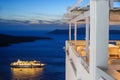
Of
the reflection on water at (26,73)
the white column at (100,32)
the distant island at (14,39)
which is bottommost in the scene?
the reflection on water at (26,73)

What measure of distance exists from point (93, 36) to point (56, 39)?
7420cm

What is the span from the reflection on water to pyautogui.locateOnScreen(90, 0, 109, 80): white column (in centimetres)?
3226

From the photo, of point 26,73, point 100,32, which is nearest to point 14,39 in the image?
point 26,73

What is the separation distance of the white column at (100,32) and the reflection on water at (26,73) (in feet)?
106

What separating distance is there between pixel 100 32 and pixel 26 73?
35992 mm

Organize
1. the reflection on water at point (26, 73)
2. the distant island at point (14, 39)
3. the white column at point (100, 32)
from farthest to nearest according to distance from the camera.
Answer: the distant island at point (14, 39)
the reflection on water at point (26, 73)
the white column at point (100, 32)

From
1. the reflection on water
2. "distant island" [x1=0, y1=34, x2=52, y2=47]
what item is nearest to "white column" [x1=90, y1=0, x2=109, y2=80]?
the reflection on water

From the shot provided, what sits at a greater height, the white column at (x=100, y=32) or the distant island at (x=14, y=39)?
the white column at (x=100, y=32)

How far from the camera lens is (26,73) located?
38.2 m

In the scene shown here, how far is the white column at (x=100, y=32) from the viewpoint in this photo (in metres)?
2.72

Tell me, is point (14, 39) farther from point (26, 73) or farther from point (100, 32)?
point (100, 32)

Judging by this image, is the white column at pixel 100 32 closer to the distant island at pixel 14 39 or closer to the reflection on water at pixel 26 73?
the reflection on water at pixel 26 73

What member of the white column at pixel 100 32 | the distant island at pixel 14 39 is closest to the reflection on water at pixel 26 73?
the distant island at pixel 14 39

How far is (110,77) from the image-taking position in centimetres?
222
